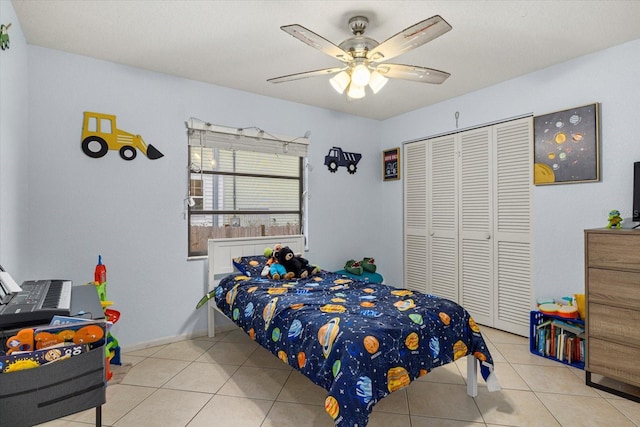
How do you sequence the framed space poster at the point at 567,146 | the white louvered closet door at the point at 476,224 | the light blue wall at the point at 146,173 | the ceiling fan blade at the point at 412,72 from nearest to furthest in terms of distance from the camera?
the ceiling fan blade at the point at 412,72 < the light blue wall at the point at 146,173 < the framed space poster at the point at 567,146 < the white louvered closet door at the point at 476,224

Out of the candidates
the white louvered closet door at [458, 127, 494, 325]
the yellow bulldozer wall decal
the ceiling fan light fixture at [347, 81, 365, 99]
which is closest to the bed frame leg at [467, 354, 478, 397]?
the white louvered closet door at [458, 127, 494, 325]

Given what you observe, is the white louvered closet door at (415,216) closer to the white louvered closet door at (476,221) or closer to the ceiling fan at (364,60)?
the white louvered closet door at (476,221)

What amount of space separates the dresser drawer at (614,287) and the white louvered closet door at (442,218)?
5.21 ft

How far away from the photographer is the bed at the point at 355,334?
1.70 meters

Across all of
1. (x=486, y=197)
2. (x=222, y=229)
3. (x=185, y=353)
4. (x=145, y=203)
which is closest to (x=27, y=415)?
(x=185, y=353)

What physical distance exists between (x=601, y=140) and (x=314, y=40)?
252 centimetres

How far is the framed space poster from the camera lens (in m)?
2.84

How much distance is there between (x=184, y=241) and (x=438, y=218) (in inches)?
114

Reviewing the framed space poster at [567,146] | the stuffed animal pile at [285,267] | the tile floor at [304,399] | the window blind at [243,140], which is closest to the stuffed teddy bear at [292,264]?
the stuffed animal pile at [285,267]

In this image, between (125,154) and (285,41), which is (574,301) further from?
(125,154)

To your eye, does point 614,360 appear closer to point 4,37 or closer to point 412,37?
point 412,37

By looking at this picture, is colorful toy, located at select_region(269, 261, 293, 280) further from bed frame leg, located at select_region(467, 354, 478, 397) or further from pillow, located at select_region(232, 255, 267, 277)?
bed frame leg, located at select_region(467, 354, 478, 397)

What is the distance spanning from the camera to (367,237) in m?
4.75

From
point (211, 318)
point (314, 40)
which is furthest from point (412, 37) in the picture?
point (211, 318)
